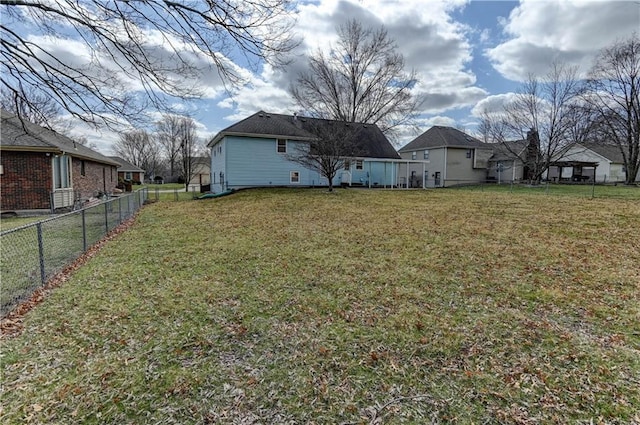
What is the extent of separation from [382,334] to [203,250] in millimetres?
4797

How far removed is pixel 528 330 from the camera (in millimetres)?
3473

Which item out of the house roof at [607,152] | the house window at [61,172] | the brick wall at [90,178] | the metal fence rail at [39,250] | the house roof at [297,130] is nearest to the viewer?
the metal fence rail at [39,250]

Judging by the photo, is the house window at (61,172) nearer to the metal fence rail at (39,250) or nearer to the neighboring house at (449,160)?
the metal fence rail at (39,250)

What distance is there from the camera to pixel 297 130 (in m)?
23.0

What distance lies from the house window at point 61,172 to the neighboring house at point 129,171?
113 ft

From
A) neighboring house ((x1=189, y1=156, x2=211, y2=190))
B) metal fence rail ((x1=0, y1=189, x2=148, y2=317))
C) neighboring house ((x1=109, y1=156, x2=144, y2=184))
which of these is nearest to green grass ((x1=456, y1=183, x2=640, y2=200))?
metal fence rail ((x1=0, y1=189, x2=148, y2=317))

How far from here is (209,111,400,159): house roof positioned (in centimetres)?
2089

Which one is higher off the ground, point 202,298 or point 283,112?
point 283,112

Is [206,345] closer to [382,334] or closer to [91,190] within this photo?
[382,334]

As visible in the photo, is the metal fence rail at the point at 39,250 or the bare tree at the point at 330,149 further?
the bare tree at the point at 330,149

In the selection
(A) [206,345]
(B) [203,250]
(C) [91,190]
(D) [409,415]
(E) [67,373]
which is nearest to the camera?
(D) [409,415]

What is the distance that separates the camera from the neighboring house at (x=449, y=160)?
29.9 meters

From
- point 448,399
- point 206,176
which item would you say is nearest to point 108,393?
point 448,399

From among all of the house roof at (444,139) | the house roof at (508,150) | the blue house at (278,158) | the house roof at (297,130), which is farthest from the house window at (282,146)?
the house roof at (508,150)
